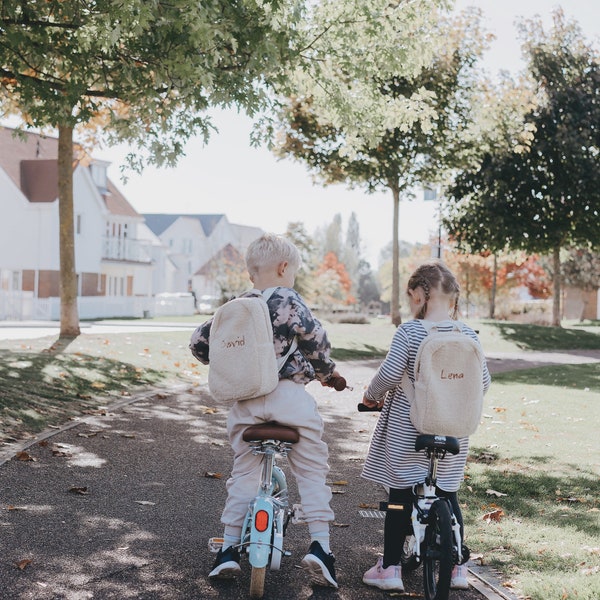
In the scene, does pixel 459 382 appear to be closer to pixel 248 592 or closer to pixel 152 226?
pixel 248 592

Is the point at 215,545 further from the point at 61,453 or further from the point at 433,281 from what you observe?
the point at 61,453

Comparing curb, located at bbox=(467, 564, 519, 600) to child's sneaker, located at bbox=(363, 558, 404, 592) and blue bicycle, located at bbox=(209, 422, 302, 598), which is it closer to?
child's sneaker, located at bbox=(363, 558, 404, 592)

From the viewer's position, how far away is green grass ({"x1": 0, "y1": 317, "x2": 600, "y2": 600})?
5.38 metres

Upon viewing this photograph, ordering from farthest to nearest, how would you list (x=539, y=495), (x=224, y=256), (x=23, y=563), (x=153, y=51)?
(x=224, y=256), (x=153, y=51), (x=539, y=495), (x=23, y=563)

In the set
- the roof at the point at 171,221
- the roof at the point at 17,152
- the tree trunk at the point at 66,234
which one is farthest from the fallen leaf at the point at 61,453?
the roof at the point at 171,221

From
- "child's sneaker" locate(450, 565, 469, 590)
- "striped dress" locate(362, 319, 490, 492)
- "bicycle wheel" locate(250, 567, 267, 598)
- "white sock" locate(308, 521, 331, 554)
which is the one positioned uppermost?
"striped dress" locate(362, 319, 490, 492)

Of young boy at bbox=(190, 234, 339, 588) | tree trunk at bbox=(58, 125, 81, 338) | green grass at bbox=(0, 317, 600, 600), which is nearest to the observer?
young boy at bbox=(190, 234, 339, 588)

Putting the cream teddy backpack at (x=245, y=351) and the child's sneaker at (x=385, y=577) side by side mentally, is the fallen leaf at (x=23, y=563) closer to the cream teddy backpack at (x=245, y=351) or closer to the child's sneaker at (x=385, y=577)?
the cream teddy backpack at (x=245, y=351)

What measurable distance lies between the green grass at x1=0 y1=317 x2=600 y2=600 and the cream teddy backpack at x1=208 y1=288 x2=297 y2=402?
1806mm

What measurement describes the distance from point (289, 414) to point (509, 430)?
684cm

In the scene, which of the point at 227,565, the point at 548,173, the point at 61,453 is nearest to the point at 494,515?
the point at 227,565

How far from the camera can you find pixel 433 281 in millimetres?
4676

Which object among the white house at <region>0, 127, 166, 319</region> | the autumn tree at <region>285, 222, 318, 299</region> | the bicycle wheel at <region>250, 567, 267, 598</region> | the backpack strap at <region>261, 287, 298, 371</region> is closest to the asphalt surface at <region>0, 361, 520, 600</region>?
the bicycle wheel at <region>250, 567, 267, 598</region>

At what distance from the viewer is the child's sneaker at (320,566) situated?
4500 millimetres
